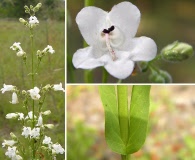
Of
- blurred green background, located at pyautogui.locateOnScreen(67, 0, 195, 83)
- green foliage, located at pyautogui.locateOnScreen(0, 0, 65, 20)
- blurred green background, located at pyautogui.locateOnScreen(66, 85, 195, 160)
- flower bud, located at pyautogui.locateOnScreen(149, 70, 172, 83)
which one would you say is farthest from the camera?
blurred green background, located at pyautogui.locateOnScreen(66, 85, 195, 160)

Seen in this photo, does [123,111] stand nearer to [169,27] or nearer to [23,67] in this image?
[23,67]

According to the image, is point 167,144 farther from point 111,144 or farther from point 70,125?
point 111,144

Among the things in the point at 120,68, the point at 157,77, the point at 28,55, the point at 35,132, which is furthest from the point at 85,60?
the point at 28,55

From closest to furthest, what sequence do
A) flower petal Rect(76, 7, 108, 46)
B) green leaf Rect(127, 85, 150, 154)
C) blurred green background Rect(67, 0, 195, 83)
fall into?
green leaf Rect(127, 85, 150, 154) < flower petal Rect(76, 7, 108, 46) < blurred green background Rect(67, 0, 195, 83)

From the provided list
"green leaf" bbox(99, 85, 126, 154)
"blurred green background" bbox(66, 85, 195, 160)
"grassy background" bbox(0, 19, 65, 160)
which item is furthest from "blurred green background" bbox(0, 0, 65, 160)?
"green leaf" bbox(99, 85, 126, 154)

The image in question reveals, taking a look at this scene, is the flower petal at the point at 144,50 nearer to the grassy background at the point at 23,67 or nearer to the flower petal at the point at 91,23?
the flower petal at the point at 91,23

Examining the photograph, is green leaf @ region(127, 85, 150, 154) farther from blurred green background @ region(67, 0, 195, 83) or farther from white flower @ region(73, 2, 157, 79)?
blurred green background @ region(67, 0, 195, 83)

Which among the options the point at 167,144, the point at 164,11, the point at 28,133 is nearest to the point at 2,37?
the point at 28,133
